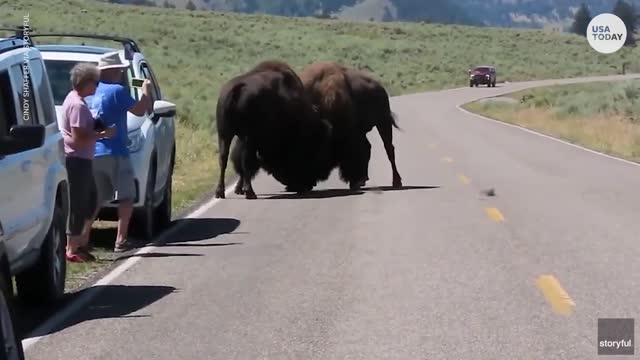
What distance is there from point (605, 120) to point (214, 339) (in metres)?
33.3

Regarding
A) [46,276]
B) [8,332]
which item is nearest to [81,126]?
[46,276]

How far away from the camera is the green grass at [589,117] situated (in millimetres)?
31844

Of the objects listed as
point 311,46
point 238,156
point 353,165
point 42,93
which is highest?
point 42,93

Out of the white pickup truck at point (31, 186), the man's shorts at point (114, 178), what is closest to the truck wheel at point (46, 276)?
the white pickup truck at point (31, 186)

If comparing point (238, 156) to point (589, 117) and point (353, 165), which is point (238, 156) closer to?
point (353, 165)

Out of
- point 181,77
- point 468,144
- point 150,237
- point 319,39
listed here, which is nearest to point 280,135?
point 150,237

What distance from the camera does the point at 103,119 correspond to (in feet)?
41.0

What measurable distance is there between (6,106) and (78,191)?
9.17ft

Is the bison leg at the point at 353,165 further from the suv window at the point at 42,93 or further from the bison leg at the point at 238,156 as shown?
the suv window at the point at 42,93

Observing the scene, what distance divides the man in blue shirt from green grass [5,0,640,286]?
2094cm

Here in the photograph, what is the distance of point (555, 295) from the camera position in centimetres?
983

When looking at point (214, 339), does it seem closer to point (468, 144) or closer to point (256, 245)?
point (256, 245)

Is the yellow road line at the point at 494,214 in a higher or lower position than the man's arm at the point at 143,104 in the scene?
lower

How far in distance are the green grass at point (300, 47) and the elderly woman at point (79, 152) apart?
21.6 m
